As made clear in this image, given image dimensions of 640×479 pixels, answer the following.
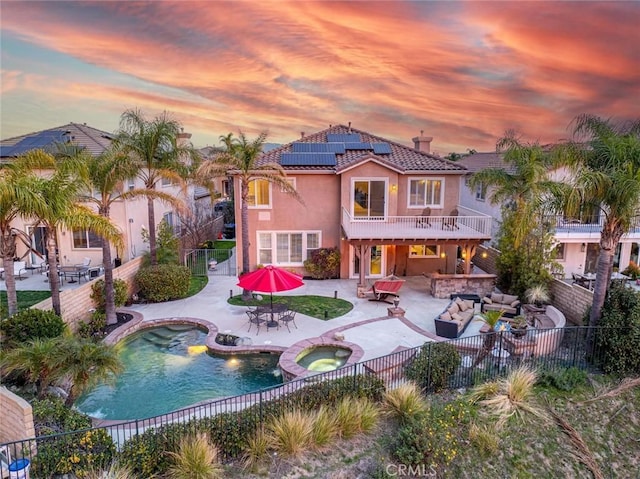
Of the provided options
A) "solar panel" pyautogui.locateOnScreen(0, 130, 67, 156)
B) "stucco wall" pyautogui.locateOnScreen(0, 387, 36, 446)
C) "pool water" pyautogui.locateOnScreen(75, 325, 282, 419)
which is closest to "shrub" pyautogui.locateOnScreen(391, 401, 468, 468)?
"pool water" pyautogui.locateOnScreen(75, 325, 282, 419)

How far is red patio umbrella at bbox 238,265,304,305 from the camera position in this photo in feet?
44.9

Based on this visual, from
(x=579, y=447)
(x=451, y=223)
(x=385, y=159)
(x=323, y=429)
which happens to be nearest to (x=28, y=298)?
(x=323, y=429)

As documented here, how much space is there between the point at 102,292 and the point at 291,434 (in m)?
11.2

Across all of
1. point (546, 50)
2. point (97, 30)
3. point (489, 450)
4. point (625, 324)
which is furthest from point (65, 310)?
point (546, 50)

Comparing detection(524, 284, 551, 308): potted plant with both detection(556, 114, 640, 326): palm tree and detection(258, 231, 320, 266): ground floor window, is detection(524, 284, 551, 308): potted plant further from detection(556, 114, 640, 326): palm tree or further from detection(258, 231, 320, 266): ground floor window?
detection(258, 231, 320, 266): ground floor window

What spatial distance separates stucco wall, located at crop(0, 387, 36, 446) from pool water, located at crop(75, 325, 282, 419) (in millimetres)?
1835

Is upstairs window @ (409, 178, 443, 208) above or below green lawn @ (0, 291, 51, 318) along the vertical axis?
above

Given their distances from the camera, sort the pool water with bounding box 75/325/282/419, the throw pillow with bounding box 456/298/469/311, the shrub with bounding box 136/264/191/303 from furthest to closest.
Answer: the shrub with bounding box 136/264/191/303 < the throw pillow with bounding box 456/298/469/311 < the pool water with bounding box 75/325/282/419

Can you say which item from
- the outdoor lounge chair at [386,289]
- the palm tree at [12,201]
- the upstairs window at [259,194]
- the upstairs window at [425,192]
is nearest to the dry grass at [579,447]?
the outdoor lounge chair at [386,289]

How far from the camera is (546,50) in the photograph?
16.3 m

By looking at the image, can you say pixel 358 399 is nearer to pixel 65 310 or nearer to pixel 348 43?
pixel 65 310

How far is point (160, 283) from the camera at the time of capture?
57.0 feet

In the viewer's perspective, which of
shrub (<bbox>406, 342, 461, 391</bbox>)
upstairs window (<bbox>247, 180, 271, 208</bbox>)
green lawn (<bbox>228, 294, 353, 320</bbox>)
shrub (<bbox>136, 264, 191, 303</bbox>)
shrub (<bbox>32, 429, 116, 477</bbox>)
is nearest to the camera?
shrub (<bbox>32, 429, 116, 477</bbox>)

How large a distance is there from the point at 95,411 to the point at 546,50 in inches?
798
